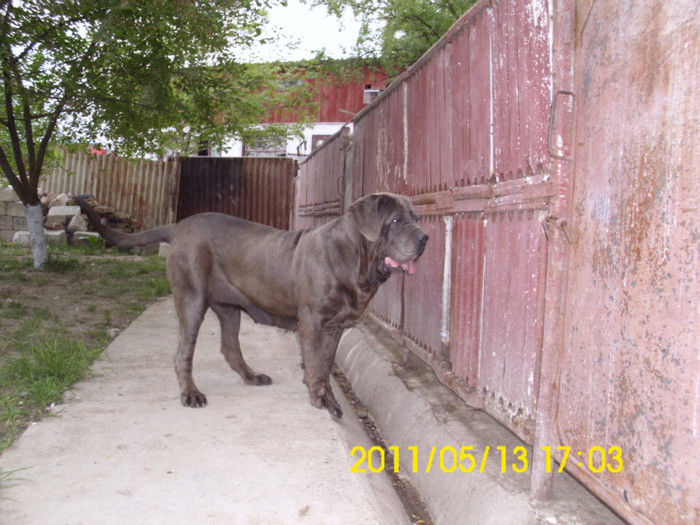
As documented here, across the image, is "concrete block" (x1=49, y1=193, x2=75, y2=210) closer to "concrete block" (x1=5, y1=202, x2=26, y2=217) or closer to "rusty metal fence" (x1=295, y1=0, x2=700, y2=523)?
"concrete block" (x1=5, y1=202, x2=26, y2=217)

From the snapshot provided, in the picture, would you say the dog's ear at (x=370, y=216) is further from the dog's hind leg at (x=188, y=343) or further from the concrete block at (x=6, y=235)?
the concrete block at (x=6, y=235)

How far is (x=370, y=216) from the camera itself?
3.58 meters

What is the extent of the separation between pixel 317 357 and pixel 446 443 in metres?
1.15

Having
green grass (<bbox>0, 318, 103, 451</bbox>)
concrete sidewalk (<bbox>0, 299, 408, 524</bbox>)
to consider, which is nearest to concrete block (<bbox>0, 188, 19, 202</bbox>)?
green grass (<bbox>0, 318, 103, 451</bbox>)

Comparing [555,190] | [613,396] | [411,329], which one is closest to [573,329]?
[613,396]

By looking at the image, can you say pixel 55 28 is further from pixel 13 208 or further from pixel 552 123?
pixel 13 208

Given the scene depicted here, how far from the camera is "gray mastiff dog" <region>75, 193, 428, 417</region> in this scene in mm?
3582

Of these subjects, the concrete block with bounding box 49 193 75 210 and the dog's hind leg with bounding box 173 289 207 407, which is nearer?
the dog's hind leg with bounding box 173 289 207 407

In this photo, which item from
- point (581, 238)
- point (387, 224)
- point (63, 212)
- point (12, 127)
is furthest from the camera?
point (63, 212)

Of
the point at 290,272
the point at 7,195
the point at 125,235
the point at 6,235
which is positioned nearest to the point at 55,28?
the point at 125,235

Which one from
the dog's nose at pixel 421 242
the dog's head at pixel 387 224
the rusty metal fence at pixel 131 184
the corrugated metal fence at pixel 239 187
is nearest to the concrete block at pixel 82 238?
the rusty metal fence at pixel 131 184
